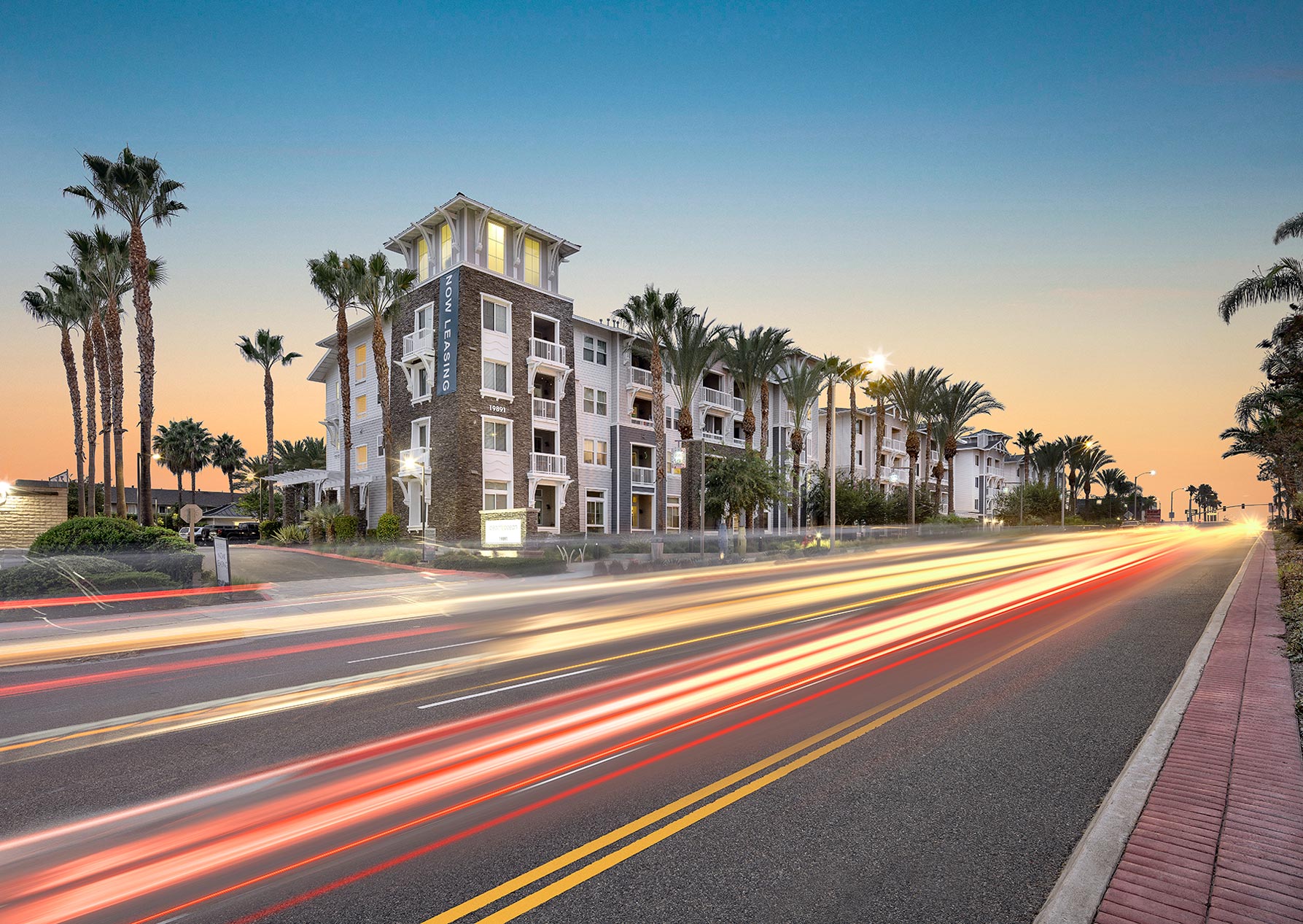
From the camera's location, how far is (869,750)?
6.00 meters

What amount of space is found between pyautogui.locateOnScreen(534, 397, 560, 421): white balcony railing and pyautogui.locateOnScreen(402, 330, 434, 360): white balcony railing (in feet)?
20.0

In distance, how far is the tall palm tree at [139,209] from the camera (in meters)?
25.3

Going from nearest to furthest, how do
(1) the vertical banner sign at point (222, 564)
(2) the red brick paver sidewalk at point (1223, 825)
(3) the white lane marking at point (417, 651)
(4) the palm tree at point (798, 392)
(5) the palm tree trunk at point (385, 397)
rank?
(2) the red brick paver sidewalk at point (1223, 825), (3) the white lane marking at point (417, 651), (1) the vertical banner sign at point (222, 564), (5) the palm tree trunk at point (385, 397), (4) the palm tree at point (798, 392)

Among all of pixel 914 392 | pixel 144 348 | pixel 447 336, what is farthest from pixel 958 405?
pixel 144 348

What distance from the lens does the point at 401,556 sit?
29.1 m

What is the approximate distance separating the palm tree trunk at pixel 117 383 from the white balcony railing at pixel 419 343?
472 inches

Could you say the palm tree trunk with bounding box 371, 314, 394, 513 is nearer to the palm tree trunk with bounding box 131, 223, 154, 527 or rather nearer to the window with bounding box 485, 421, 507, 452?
the window with bounding box 485, 421, 507, 452

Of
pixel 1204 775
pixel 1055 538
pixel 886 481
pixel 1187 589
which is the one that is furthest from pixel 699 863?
pixel 886 481

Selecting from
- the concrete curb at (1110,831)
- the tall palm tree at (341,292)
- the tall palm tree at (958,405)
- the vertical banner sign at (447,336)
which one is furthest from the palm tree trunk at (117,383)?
the tall palm tree at (958,405)

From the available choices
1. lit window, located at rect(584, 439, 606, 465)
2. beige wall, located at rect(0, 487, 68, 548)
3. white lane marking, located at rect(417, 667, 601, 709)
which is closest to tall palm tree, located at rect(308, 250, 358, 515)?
lit window, located at rect(584, 439, 606, 465)

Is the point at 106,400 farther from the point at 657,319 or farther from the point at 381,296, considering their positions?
the point at 657,319

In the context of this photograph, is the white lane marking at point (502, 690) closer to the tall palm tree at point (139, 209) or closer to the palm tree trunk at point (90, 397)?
the tall palm tree at point (139, 209)

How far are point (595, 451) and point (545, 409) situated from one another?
15.0ft

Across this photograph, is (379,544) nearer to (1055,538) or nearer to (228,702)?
(228,702)
